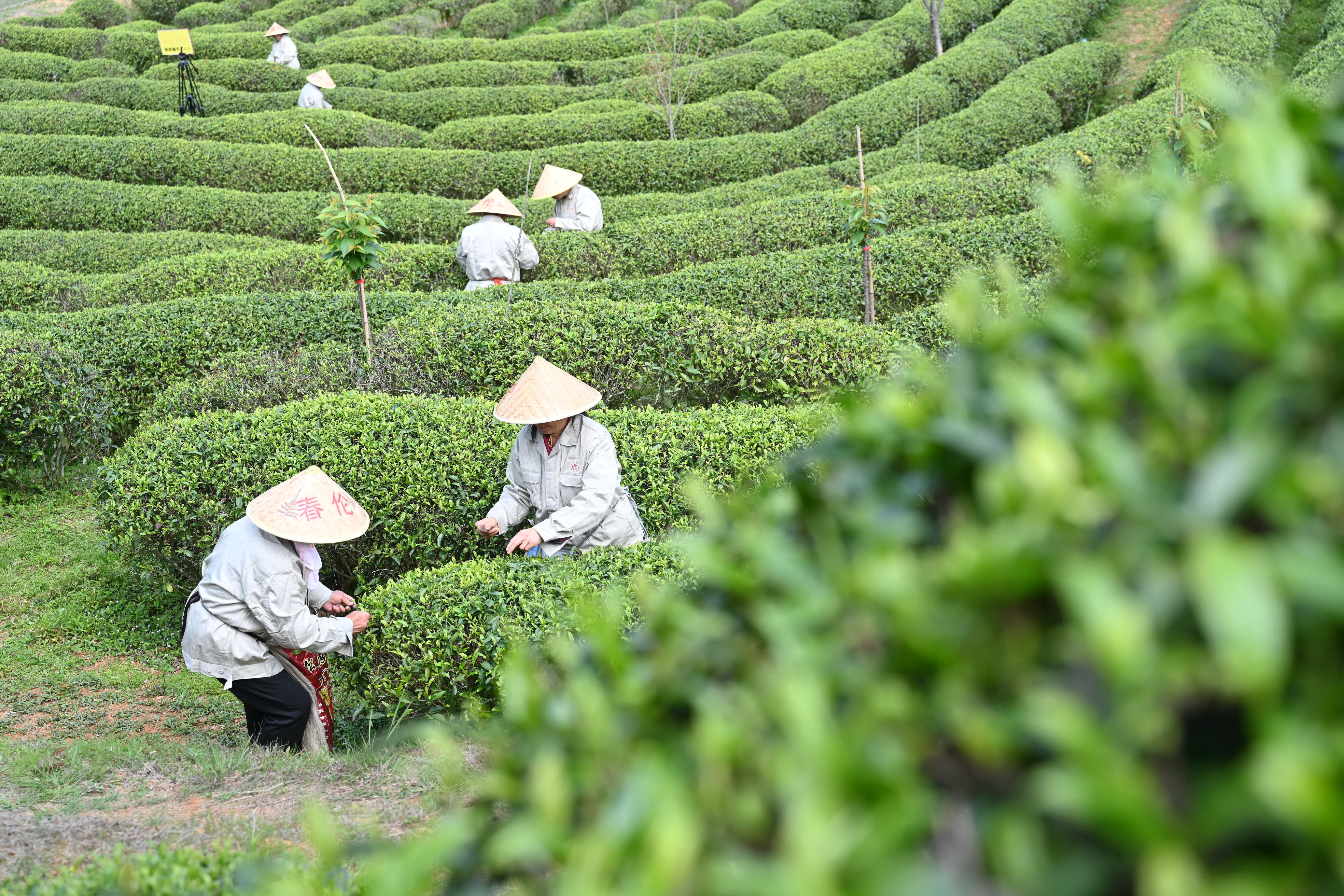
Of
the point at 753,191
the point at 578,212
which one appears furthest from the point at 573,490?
the point at 753,191

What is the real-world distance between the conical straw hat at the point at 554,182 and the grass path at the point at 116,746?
196 inches

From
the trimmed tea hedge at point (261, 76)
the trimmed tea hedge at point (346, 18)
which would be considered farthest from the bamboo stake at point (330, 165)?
the trimmed tea hedge at point (346, 18)

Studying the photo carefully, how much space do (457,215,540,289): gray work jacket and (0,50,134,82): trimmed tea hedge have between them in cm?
1312

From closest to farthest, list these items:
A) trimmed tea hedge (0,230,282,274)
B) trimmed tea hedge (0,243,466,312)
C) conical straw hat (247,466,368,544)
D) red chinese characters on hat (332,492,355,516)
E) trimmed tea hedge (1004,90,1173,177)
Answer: conical straw hat (247,466,368,544) → red chinese characters on hat (332,492,355,516) → trimmed tea hedge (0,243,466,312) → trimmed tea hedge (1004,90,1173,177) → trimmed tea hedge (0,230,282,274)

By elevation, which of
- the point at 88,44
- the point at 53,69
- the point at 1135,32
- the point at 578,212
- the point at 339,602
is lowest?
the point at 339,602

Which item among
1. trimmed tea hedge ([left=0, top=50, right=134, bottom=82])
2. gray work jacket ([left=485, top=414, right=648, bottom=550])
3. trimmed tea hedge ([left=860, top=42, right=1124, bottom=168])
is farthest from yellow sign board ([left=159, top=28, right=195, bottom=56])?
gray work jacket ([left=485, top=414, right=648, bottom=550])

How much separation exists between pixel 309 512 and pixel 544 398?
47.5 inches

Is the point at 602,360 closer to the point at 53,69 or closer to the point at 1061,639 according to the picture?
the point at 1061,639

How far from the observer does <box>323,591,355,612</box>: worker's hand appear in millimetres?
Result: 5160

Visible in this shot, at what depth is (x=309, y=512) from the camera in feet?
15.6

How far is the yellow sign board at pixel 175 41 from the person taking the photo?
1609cm

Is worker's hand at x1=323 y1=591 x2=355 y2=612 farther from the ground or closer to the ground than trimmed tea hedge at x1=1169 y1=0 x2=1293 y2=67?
closer to the ground

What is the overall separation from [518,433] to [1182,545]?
5.05 metres

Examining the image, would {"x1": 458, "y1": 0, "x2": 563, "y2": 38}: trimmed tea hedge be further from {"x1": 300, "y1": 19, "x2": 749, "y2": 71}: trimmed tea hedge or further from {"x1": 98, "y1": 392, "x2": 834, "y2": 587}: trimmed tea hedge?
{"x1": 98, "y1": 392, "x2": 834, "y2": 587}: trimmed tea hedge
